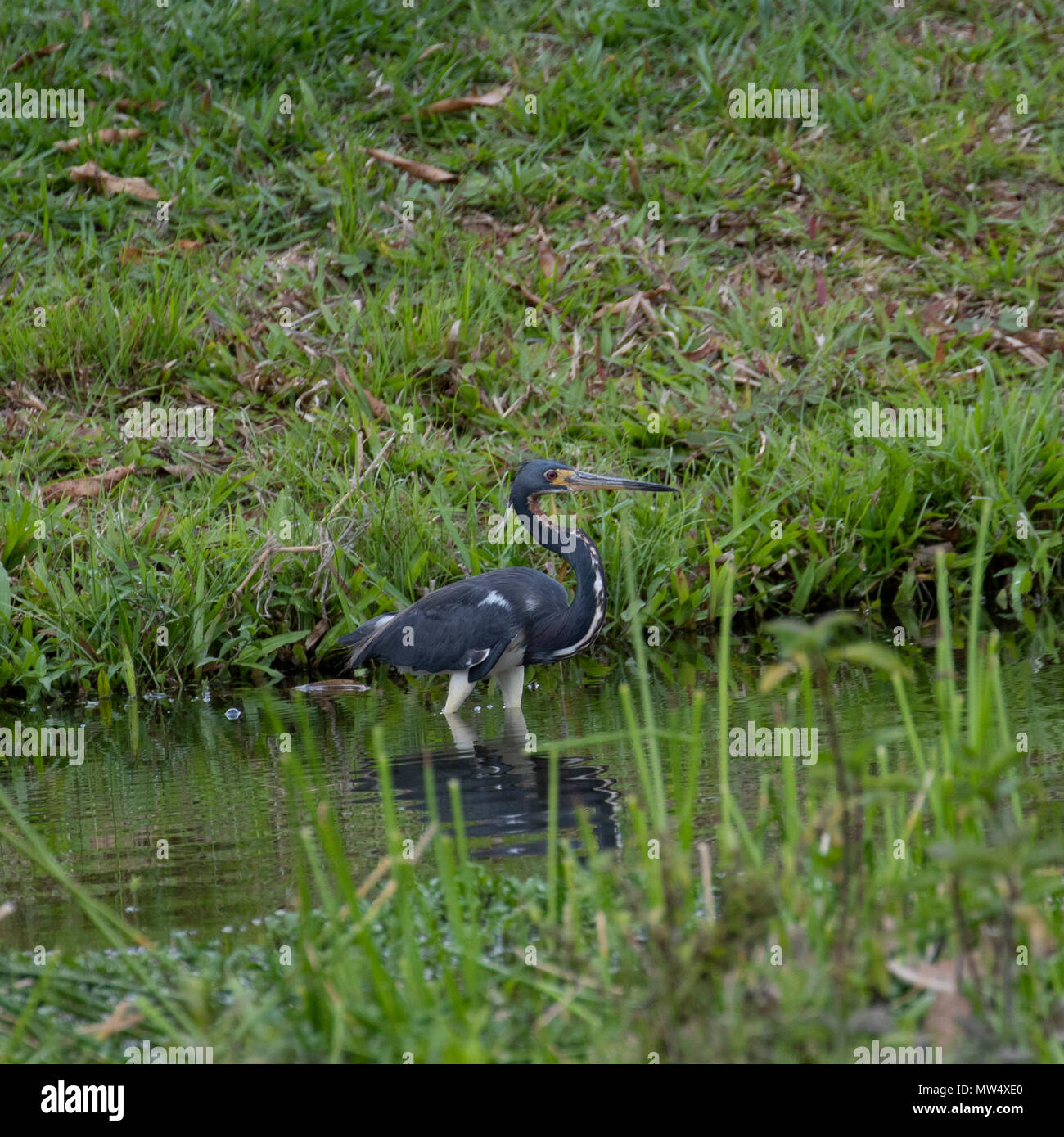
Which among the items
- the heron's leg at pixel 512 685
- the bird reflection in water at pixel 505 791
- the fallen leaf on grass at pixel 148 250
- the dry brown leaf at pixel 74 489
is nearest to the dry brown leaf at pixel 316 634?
the heron's leg at pixel 512 685

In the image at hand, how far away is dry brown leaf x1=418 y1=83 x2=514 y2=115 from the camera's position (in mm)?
12312

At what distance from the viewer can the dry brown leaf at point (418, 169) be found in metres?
11.8

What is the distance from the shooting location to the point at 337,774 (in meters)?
5.68

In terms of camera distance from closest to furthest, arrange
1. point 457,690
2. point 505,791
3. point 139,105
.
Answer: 1. point 505,791
2. point 457,690
3. point 139,105

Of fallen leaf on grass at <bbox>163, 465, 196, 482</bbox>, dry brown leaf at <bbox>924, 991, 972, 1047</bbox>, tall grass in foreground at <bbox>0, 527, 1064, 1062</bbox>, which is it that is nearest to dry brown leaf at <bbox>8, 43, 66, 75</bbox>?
fallen leaf on grass at <bbox>163, 465, 196, 482</bbox>

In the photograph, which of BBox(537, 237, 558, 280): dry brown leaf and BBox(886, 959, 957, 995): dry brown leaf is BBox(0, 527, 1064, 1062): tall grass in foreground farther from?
BBox(537, 237, 558, 280): dry brown leaf

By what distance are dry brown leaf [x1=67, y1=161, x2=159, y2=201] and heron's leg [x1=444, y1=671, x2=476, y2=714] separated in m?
6.56

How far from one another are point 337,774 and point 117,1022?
2.99m

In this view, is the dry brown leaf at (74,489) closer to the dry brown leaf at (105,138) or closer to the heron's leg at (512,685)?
the heron's leg at (512,685)

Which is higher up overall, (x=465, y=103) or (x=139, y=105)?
(x=139, y=105)

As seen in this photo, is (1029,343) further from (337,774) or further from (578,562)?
(337,774)

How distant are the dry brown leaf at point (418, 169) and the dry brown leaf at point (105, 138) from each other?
2.09m

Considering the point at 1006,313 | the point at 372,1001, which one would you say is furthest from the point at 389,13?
the point at 372,1001

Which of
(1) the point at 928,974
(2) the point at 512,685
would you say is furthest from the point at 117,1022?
(2) the point at 512,685
